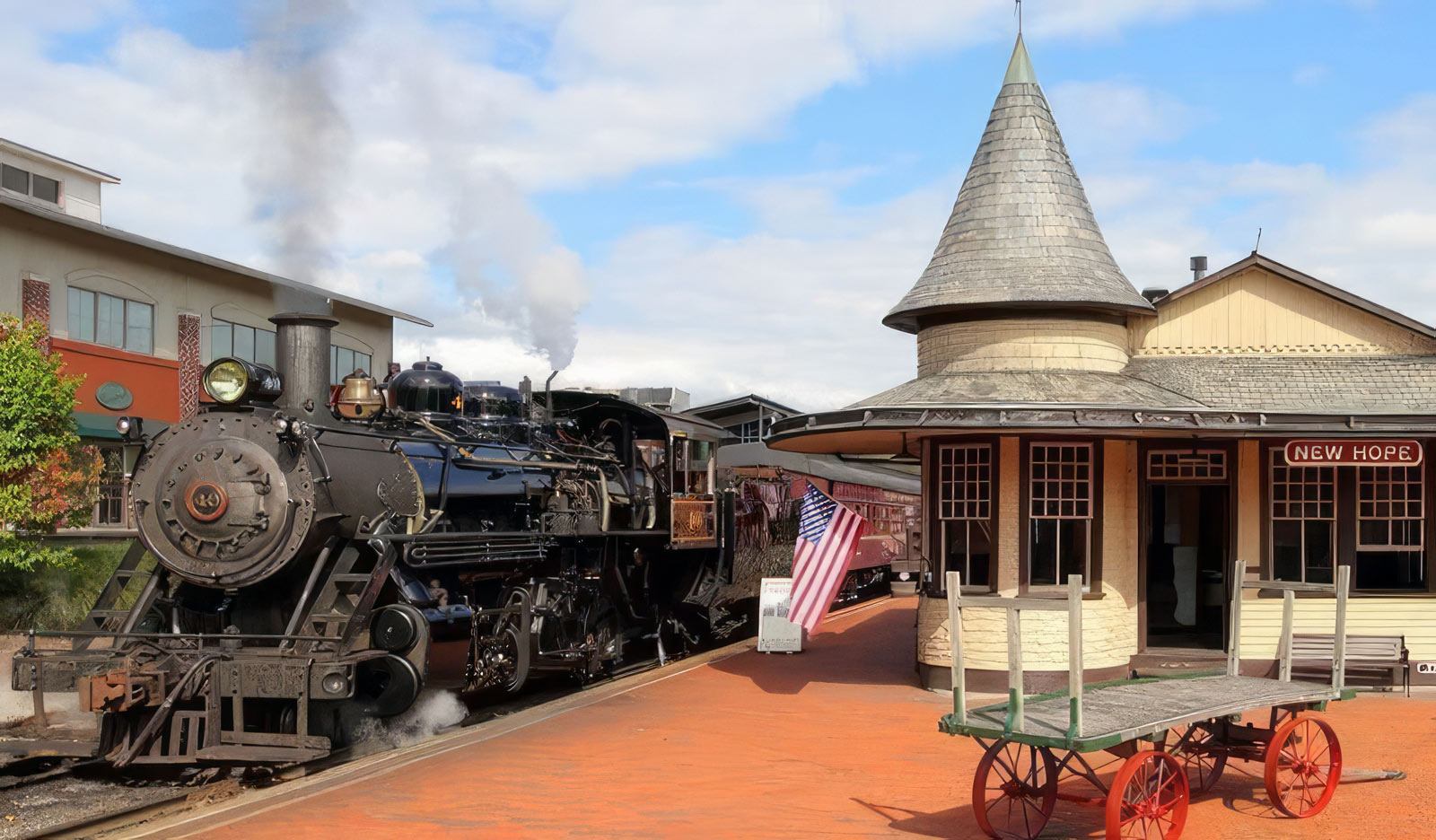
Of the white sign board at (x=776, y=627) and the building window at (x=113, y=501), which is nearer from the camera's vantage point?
the white sign board at (x=776, y=627)

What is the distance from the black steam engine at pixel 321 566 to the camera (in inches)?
348

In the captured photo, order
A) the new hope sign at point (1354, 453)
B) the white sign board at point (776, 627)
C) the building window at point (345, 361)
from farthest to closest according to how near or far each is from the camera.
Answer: the building window at point (345, 361) → the white sign board at point (776, 627) → the new hope sign at point (1354, 453)

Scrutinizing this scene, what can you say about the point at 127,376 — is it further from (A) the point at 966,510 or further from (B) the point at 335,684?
(A) the point at 966,510

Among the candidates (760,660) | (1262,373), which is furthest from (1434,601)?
(760,660)

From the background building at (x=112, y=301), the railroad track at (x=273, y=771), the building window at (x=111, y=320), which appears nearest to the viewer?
the railroad track at (x=273, y=771)

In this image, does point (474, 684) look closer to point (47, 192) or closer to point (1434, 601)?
point (1434, 601)

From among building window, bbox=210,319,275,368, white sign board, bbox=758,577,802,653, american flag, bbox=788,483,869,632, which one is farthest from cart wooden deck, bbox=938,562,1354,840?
building window, bbox=210,319,275,368

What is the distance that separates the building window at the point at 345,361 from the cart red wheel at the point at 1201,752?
22.2 m

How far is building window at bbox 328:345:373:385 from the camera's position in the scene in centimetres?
2798

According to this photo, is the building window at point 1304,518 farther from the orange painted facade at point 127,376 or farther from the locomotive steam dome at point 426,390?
the orange painted facade at point 127,376

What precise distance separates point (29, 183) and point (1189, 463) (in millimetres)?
22628

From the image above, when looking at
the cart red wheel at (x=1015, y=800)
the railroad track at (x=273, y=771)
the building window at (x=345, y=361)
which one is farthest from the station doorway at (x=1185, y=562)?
the building window at (x=345, y=361)

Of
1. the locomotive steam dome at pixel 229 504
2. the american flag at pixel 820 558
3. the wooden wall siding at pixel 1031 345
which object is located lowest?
the american flag at pixel 820 558

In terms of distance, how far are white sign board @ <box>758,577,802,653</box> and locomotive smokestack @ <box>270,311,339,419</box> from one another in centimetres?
684
